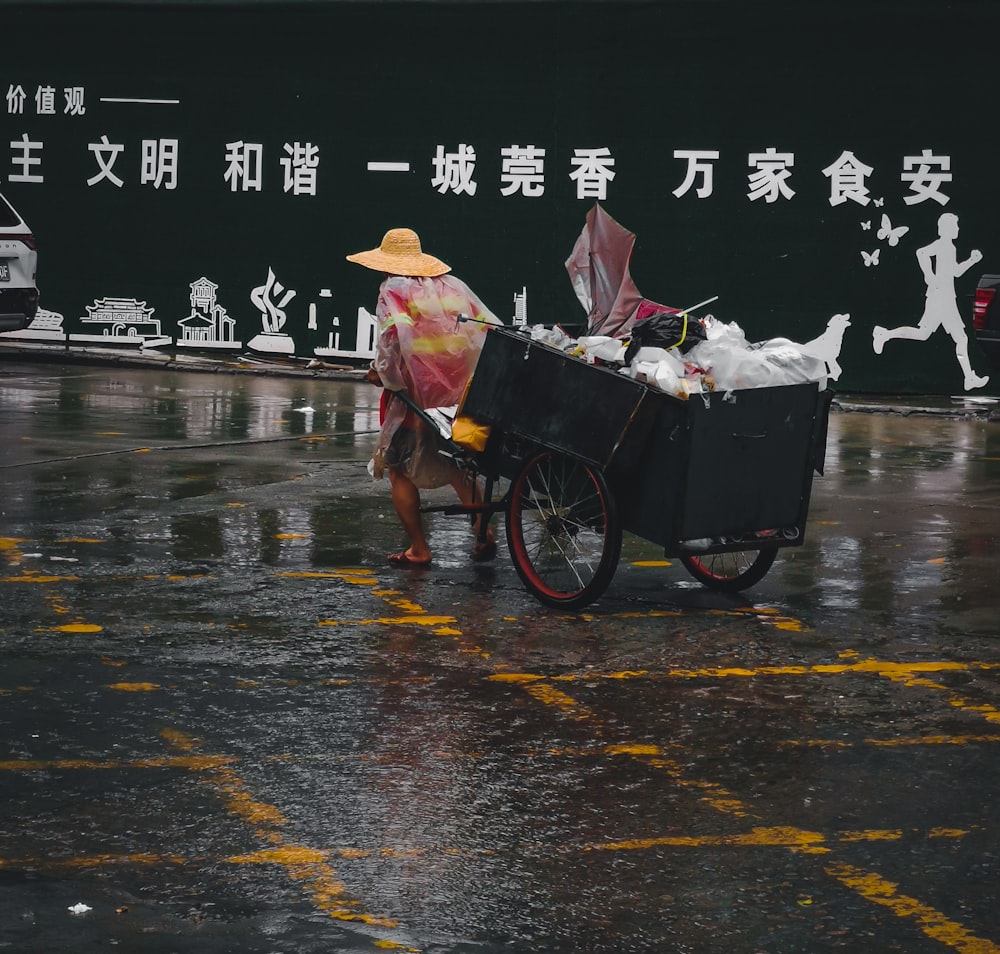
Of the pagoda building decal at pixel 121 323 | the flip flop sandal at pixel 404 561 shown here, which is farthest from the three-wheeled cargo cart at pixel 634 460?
the pagoda building decal at pixel 121 323

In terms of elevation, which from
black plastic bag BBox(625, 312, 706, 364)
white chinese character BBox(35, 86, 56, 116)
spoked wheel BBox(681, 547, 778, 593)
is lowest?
spoked wheel BBox(681, 547, 778, 593)

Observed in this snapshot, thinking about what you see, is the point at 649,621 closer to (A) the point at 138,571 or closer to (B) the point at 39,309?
(A) the point at 138,571

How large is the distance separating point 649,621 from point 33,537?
3622 mm

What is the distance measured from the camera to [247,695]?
6.91m

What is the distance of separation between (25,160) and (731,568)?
48.9ft

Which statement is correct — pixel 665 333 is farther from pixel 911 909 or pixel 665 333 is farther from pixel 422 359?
pixel 911 909

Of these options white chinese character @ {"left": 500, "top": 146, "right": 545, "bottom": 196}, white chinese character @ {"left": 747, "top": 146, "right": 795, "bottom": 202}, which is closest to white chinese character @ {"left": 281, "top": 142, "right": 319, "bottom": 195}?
white chinese character @ {"left": 500, "top": 146, "right": 545, "bottom": 196}

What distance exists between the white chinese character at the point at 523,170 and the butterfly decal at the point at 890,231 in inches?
143

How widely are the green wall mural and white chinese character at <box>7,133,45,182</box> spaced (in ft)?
0.08

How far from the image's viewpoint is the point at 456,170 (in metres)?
20.2

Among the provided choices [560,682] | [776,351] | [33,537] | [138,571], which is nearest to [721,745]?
[560,682]

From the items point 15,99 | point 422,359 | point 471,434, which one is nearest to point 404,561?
point 471,434

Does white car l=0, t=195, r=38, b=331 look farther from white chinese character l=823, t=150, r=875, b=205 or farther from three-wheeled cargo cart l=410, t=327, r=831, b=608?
three-wheeled cargo cart l=410, t=327, r=831, b=608

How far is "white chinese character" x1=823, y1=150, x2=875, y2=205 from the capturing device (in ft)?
61.8
